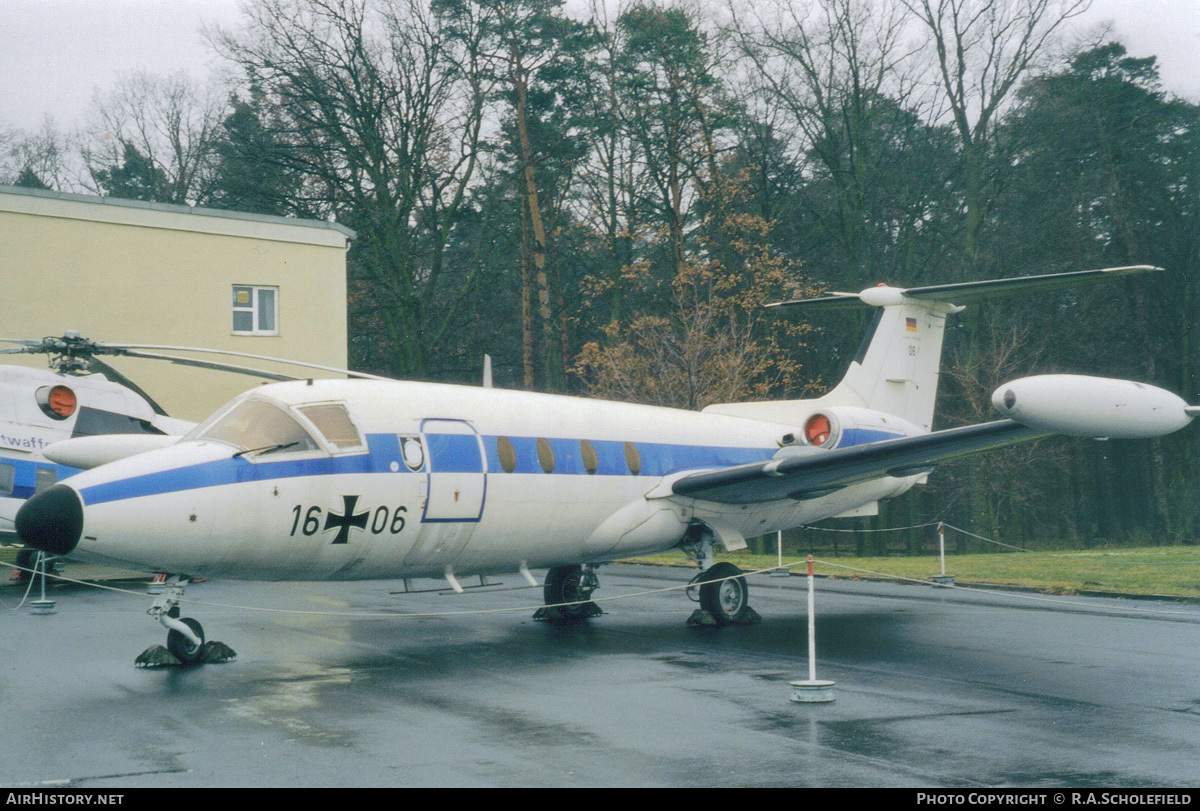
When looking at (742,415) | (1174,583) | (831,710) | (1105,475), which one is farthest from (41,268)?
(1105,475)

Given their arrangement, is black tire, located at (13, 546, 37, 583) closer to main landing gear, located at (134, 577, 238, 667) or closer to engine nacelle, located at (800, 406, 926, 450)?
main landing gear, located at (134, 577, 238, 667)

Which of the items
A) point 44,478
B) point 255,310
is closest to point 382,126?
point 255,310

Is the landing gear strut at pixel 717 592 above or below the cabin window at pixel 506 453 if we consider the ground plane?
below

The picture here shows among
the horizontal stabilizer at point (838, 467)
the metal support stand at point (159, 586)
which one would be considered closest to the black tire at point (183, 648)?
the metal support stand at point (159, 586)

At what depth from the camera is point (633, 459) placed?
13.3 meters

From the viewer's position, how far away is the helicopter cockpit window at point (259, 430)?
9898 millimetres

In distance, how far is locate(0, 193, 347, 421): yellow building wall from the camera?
75.1 feet

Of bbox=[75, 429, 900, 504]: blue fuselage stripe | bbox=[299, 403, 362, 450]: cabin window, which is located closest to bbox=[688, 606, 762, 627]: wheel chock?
bbox=[75, 429, 900, 504]: blue fuselage stripe

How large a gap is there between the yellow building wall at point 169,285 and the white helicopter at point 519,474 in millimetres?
13155

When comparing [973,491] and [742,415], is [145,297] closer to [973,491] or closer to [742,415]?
[742,415]

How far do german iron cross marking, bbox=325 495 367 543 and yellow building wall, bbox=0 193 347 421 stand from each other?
1486 cm

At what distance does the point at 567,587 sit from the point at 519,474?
11.0 ft

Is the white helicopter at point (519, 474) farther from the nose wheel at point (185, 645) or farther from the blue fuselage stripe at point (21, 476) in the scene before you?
the blue fuselage stripe at point (21, 476)

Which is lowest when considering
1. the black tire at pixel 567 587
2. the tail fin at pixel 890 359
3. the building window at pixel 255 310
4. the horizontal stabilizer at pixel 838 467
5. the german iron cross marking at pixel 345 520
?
the black tire at pixel 567 587
